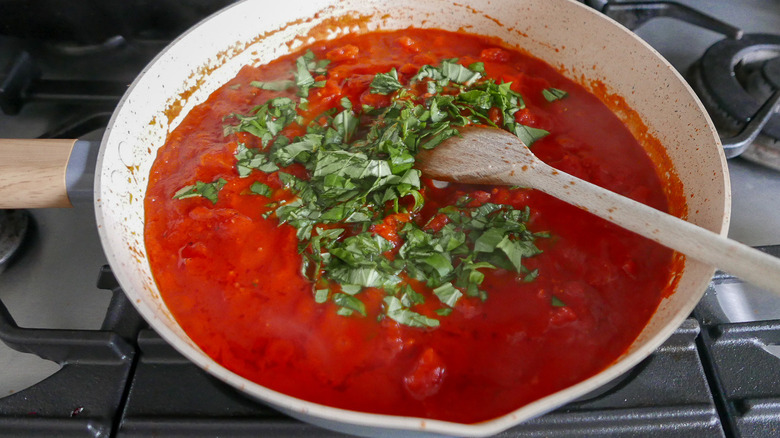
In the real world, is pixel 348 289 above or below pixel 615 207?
below

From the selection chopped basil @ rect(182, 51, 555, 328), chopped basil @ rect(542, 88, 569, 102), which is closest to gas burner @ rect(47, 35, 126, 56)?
chopped basil @ rect(182, 51, 555, 328)

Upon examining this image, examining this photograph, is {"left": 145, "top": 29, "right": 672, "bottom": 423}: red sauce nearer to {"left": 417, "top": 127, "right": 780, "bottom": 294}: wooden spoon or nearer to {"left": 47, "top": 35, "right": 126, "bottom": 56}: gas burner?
{"left": 417, "top": 127, "right": 780, "bottom": 294}: wooden spoon

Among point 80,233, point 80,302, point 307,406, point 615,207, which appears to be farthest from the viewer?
point 80,233

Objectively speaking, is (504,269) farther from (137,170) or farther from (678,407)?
(137,170)

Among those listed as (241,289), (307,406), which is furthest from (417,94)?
(307,406)

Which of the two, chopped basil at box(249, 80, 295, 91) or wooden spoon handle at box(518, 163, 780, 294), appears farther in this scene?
chopped basil at box(249, 80, 295, 91)
